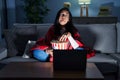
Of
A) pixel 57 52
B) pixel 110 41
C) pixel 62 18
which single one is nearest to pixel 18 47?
Answer: pixel 62 18

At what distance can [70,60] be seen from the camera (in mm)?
2193

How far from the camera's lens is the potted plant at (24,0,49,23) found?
7.14 meters

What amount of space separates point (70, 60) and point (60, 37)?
1028mm

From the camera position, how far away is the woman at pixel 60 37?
3139 mm

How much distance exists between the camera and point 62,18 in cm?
319

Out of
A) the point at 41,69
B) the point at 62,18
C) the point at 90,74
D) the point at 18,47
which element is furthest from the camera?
the point at 18,47

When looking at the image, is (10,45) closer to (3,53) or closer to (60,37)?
(3,53)

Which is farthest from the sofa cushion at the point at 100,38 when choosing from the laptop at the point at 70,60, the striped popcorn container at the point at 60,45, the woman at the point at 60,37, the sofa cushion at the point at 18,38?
the laptop at the point at 70,60

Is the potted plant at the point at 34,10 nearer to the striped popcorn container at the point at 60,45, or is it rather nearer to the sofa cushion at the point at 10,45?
the sofa cushion at the point at 10,45

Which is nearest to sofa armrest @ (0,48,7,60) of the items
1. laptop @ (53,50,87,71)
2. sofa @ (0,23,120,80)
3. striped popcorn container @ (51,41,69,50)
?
sofa @ (0,23,120,80)

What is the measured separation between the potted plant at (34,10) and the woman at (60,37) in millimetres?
3826

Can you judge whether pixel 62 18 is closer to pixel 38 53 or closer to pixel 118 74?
pixel 38 53

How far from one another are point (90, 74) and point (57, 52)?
1.02ft

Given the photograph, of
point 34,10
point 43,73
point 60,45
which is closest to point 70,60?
point 43,73
